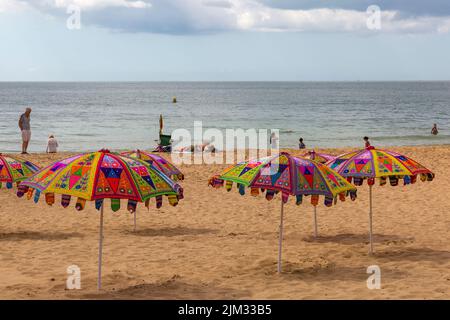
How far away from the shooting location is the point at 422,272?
944 cm

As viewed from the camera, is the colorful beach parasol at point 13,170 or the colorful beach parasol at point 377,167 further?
the colorful beach parasol at point 13,170

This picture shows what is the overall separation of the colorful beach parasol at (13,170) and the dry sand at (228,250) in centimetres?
127

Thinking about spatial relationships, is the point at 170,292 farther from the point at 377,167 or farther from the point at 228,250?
the point at 377,167

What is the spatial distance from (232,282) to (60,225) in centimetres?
590

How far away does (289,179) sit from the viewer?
27.0 feet

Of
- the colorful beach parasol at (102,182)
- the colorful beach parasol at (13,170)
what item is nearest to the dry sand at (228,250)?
the colorful beach parasol at (13,170)

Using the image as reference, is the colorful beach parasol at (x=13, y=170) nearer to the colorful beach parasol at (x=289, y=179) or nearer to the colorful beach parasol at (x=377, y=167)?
the colorful beach parasol at (x=289, y=179)

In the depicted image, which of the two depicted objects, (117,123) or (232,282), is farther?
(117,123)

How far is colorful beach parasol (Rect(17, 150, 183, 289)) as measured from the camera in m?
7.16

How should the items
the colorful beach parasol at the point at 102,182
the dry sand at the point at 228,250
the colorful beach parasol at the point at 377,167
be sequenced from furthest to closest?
the colorful beach parasol at the point at 377,167 < the dry sand at the point at 228,250 < the colorful beach parasol at the point at 102,182

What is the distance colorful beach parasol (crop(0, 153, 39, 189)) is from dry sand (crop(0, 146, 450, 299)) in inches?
50.1

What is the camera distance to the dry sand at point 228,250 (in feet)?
28.0
